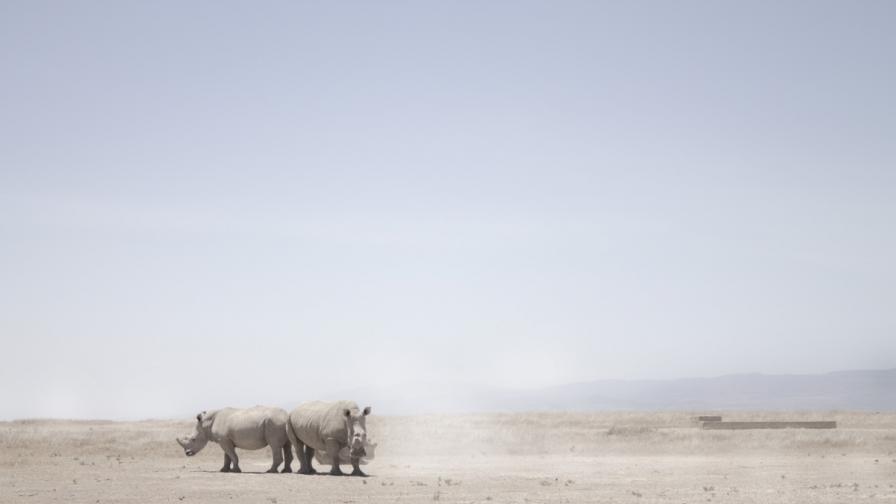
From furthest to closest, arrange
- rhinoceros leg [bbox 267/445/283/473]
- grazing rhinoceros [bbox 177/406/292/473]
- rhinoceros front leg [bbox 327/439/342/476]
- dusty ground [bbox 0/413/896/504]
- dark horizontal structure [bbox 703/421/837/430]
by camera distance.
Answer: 1. dark horizontal structure [bbox 703/421/837/430]
2. grazing rhinoceros [bbox 177/406/292/473]
3. rhinoceros leg [bbox 267/445/283/473]
4. rhinoceros front leg [bbox 327/439/342/476]
5. dusty ground [bbox 0/413/896/504]

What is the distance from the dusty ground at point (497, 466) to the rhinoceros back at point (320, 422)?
1676mm

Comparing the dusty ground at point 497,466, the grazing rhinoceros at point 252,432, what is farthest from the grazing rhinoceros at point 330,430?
the dusty ground at point 497,466

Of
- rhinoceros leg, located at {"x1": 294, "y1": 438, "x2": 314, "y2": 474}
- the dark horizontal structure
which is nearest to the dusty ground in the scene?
rhinoceros leg, located at {"x1": 294, "y1": 438, "x2": 314, "y2": 474}

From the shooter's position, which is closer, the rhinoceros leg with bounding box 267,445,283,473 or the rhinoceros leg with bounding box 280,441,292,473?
the rhinoceros leg with bounding box 267,445,283,473

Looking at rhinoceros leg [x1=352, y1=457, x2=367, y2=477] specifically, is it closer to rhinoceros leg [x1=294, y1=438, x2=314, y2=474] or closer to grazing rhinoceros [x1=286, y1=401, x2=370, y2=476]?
grazing rhinoceros [x1=286, y1=401, x2=370, y2=476]

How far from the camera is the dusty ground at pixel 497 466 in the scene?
3203cm

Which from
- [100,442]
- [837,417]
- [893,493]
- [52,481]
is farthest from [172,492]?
[837,417]

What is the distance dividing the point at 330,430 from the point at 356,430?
1.08 meters

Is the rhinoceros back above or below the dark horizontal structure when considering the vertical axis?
above

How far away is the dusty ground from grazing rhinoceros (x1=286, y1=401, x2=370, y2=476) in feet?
4.46

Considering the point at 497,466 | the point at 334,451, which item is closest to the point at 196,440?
the point at 334,451

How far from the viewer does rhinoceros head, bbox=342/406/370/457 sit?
3934cm

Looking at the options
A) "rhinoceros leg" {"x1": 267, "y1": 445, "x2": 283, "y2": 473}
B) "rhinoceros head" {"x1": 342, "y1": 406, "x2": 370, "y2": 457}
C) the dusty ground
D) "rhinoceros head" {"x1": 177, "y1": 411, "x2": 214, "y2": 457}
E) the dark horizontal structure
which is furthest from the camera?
the dark horizontal structure

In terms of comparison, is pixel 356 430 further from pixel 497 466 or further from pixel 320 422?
pixel 497 466
